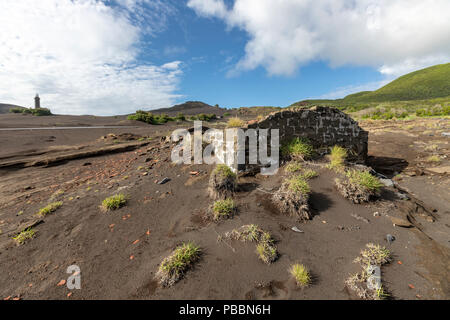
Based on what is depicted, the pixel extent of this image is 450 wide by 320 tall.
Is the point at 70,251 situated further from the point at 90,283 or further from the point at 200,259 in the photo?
the point at 200,259

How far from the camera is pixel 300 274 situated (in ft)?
8.97

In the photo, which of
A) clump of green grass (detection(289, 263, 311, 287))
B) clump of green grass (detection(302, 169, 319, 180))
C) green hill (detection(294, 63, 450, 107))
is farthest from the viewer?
green hill (detection(294, 63, 450, 107))

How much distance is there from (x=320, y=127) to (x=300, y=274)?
5542 mm

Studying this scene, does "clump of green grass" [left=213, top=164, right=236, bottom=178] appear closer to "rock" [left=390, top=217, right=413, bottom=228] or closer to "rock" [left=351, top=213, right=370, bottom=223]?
"rock" [left=351, top=213, right=370, bottom=223]

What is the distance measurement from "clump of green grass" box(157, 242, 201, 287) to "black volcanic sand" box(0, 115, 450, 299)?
0.34ft

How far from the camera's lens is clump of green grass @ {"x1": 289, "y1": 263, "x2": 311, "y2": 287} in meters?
2.68

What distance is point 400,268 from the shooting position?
295cm

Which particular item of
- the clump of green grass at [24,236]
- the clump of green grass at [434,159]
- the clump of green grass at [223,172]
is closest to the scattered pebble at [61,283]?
the clump of green grass at [24,236]

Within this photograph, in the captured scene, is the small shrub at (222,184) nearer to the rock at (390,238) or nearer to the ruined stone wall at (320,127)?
the ruined stone wall at (320,127)

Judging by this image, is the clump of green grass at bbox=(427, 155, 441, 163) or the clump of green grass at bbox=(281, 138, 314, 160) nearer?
the clump of green grass at bbox=(281, 138, 314, 160)

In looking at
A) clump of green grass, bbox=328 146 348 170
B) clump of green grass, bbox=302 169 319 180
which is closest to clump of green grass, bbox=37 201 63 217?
clump of green grass, bbox=302 169 319 180

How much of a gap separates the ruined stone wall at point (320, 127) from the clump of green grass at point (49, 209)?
5.93 m

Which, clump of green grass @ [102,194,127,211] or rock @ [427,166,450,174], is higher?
rock @ [427,166,450,174]

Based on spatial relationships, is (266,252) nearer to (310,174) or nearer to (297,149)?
(310,174)
